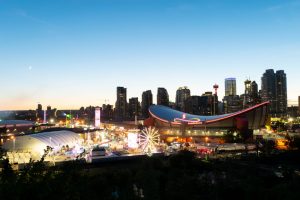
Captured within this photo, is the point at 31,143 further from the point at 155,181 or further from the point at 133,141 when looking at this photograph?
the point at 155,181

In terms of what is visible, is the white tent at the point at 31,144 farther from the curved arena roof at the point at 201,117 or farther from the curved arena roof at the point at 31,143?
the curved arena roof at the point at 201,117

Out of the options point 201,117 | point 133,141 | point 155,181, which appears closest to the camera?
point 155,181

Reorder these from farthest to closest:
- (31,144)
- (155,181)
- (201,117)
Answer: (201,117) < (31,144) < (155,181)

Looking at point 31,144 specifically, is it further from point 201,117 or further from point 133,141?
point 201,117

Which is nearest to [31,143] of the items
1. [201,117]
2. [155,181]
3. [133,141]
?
[133,141]

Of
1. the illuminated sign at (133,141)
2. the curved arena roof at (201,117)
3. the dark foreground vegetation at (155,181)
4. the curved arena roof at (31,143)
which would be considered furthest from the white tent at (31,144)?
the curved arena roof at (201,117)

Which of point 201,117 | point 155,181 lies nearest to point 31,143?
point 155,181

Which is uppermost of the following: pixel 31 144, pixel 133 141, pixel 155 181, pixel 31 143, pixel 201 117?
pixel 201 117

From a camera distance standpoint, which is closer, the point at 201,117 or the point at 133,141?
the point at 133,141

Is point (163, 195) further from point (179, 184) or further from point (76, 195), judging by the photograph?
point (76, 195)

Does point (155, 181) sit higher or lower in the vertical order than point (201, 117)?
lower
